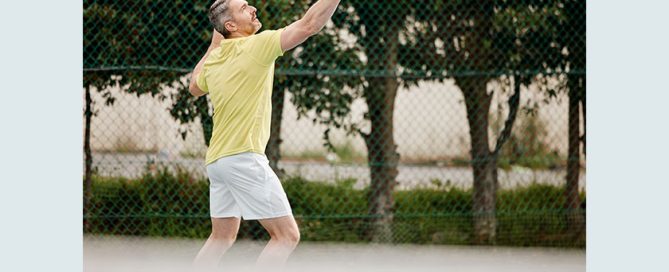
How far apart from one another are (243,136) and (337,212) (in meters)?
2.61

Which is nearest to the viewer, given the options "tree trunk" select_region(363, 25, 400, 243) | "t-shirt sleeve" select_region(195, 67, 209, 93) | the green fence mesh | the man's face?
the man's face

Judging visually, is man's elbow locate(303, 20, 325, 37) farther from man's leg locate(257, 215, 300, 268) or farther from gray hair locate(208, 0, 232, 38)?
man's leg locate(257, 215, 300, 268)

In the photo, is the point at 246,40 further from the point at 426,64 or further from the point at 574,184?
the point at 574,184

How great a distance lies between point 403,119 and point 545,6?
Result: 3.98 feet

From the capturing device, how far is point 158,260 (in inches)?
239

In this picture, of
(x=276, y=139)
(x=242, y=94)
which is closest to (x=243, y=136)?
(x=242, y=94)

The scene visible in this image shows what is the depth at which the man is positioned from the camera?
4.21m

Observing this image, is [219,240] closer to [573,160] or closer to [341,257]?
[341,257]

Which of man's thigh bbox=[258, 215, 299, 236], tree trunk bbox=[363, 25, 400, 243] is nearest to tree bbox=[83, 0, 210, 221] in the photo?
tree trunk bbox=[363, 25, 400, 243]

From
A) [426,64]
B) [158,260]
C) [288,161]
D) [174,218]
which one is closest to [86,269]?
[158,260]

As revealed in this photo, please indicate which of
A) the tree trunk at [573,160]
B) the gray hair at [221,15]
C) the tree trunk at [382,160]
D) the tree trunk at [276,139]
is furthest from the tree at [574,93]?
the gray hair at [221,15]

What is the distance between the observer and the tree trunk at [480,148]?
695cm

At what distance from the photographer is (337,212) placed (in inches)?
267

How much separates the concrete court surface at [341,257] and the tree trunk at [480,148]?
0.35 meters
